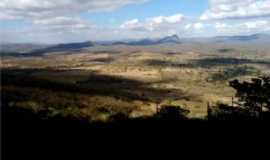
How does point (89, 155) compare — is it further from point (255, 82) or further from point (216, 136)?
point (255, 82)

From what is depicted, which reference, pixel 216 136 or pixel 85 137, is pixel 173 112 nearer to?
pixel 216 136

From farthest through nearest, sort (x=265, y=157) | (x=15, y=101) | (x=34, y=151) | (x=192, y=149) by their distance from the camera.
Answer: (x=15, y=101), (x=192, y=149), (x=265, y=157), (x=34, y=151)

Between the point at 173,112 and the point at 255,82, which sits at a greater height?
the point at 255,82

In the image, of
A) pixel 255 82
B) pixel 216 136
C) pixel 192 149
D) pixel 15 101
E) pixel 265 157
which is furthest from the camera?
pixel 15 101

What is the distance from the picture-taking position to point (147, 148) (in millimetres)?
43406

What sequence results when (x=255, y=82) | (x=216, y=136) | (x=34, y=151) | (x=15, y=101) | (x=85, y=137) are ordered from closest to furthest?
(x=34, y=151) < (x=85, y=137) < (x=216, y=136) < (x=255, y=82) < (x=15, y=101)

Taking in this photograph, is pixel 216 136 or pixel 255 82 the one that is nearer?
pixel 216 136

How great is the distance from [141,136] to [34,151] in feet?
48.0

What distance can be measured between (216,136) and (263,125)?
27.6ft

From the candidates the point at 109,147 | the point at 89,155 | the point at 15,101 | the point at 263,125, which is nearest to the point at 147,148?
the point at 109,147

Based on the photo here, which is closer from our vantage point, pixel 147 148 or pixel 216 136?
pixel 147 148

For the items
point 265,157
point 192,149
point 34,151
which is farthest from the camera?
point 192,149

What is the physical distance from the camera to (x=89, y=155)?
3934 cm

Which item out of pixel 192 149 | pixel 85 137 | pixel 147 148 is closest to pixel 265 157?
pixel 192 149
